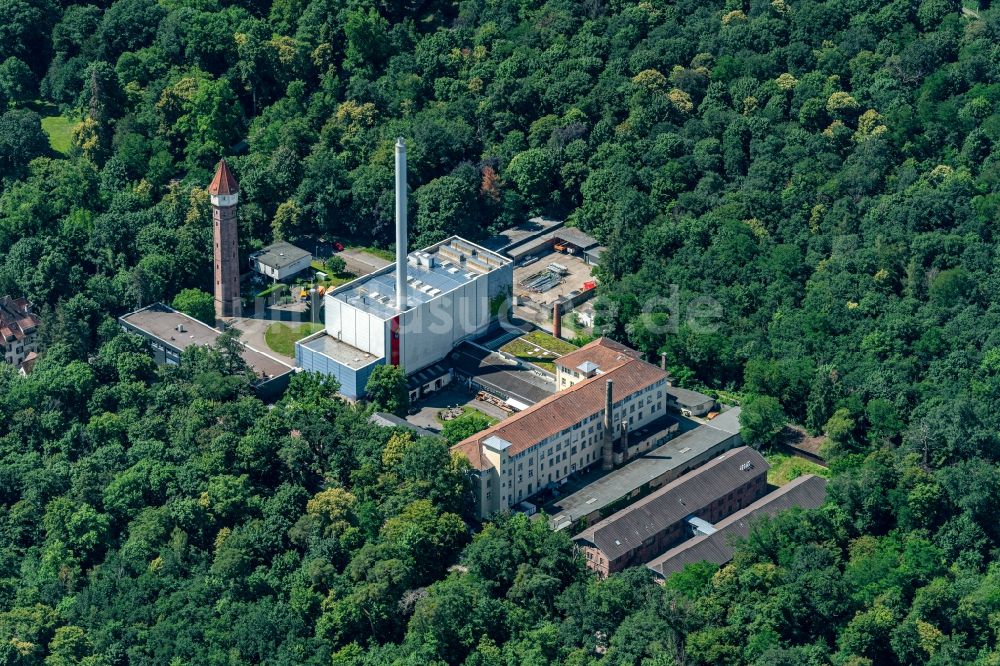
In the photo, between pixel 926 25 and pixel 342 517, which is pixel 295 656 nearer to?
pixel 342 517

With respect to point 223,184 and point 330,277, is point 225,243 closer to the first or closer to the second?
point 223,184

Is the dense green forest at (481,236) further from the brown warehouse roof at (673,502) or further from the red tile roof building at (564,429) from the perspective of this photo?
the brown warehouse roof at (673,502)

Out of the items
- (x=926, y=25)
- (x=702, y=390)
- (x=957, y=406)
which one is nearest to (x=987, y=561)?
(x=957, y=406)

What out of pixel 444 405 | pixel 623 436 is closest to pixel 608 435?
pixel 623 436

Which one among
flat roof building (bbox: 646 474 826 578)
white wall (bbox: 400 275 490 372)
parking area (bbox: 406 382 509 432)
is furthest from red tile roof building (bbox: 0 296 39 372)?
flat roof building (bbox: 646 474 826 578)

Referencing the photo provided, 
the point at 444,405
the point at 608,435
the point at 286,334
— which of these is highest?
the point at 286,334
